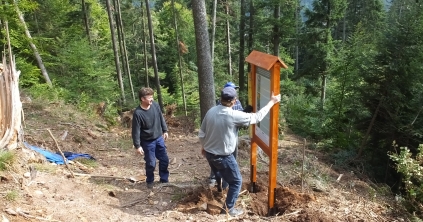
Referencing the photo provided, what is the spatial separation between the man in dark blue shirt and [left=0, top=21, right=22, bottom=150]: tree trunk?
80.5 inches

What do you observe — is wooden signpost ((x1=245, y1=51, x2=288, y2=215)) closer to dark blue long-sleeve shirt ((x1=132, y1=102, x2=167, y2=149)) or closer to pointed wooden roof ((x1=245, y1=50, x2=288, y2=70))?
pointed wooden roof ((x1=245, y1=50, x2=288, y2=70))

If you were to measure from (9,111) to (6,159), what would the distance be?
109 cm

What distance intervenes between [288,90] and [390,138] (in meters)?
12.1

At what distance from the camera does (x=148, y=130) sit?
5.64m

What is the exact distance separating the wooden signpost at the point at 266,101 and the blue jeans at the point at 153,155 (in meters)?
1.62

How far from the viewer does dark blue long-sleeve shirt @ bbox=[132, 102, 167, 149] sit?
18.0ft

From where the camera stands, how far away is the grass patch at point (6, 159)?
16.1 feet

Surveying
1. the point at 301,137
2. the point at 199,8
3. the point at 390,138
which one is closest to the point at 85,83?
the point at 301,137

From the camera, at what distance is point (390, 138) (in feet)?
32.9

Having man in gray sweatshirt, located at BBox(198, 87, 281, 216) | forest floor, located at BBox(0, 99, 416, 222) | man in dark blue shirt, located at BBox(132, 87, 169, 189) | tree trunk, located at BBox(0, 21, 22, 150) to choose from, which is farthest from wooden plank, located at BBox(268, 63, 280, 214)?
tree trunk, located at BBox(0, 21, 22, 150)

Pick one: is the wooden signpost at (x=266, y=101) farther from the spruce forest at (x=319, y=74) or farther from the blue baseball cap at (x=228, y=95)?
the spruce forest at (x=319, y=74)

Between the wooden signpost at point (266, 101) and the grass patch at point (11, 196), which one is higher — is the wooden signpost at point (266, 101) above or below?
above

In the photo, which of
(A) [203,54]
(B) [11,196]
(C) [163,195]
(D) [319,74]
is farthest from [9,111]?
(D) [319,74]

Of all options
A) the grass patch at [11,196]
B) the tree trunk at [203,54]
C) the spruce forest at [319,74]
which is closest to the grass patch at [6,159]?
the grass patch at [11,196]
